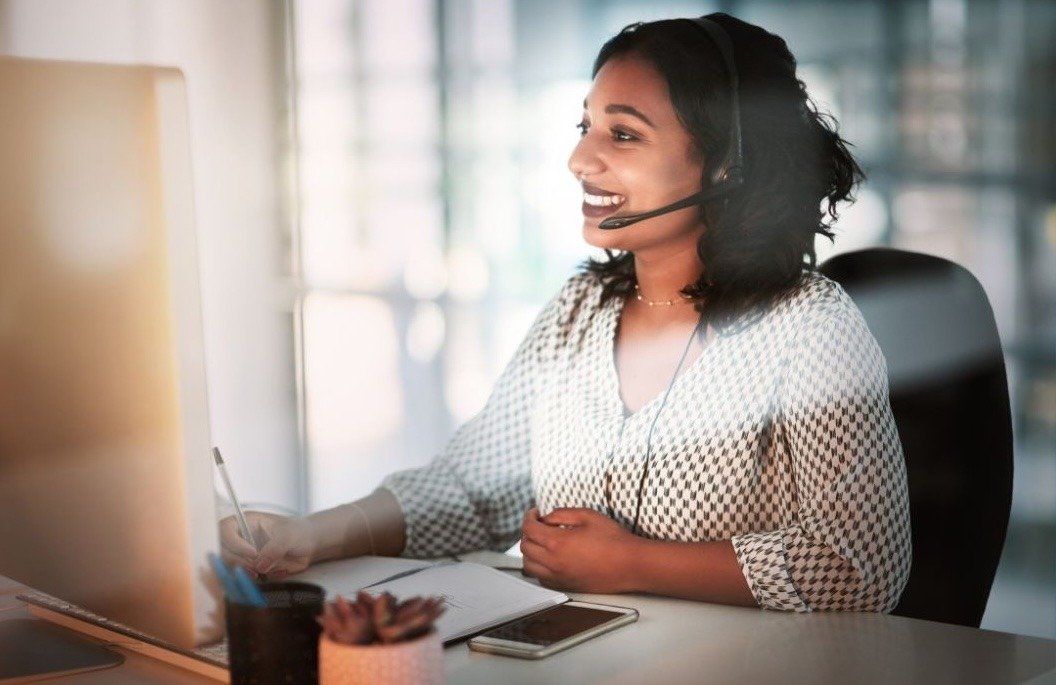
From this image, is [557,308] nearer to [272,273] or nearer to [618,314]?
[618,314]

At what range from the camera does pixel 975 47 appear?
2436 mm

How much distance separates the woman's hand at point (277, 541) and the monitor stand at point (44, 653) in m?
0.20

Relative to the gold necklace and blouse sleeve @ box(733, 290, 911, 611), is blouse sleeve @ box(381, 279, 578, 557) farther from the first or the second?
blouse sleeve @ box(733, 290, 911, 611)

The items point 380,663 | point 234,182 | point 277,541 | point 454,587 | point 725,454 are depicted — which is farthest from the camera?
point 234,182

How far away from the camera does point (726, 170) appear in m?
1.51

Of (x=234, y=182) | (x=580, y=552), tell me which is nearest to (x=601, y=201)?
(x=580, y=552)

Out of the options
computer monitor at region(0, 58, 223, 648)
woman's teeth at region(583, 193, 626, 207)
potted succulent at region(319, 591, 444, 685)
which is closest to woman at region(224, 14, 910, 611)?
woman's teeth at region(583, 193, 626, 207)

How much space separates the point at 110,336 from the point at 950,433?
3.17 feet

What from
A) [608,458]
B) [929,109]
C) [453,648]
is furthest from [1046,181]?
[453,648]

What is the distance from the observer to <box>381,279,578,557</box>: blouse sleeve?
1482 millimetres

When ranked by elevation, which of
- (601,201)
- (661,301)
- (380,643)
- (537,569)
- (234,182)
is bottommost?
(537,569)

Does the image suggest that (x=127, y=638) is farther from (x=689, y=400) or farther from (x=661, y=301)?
(x=661, y=301)

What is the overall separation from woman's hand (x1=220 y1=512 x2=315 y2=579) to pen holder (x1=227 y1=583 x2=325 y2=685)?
16.2 inches

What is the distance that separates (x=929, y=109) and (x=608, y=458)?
4.72ft
